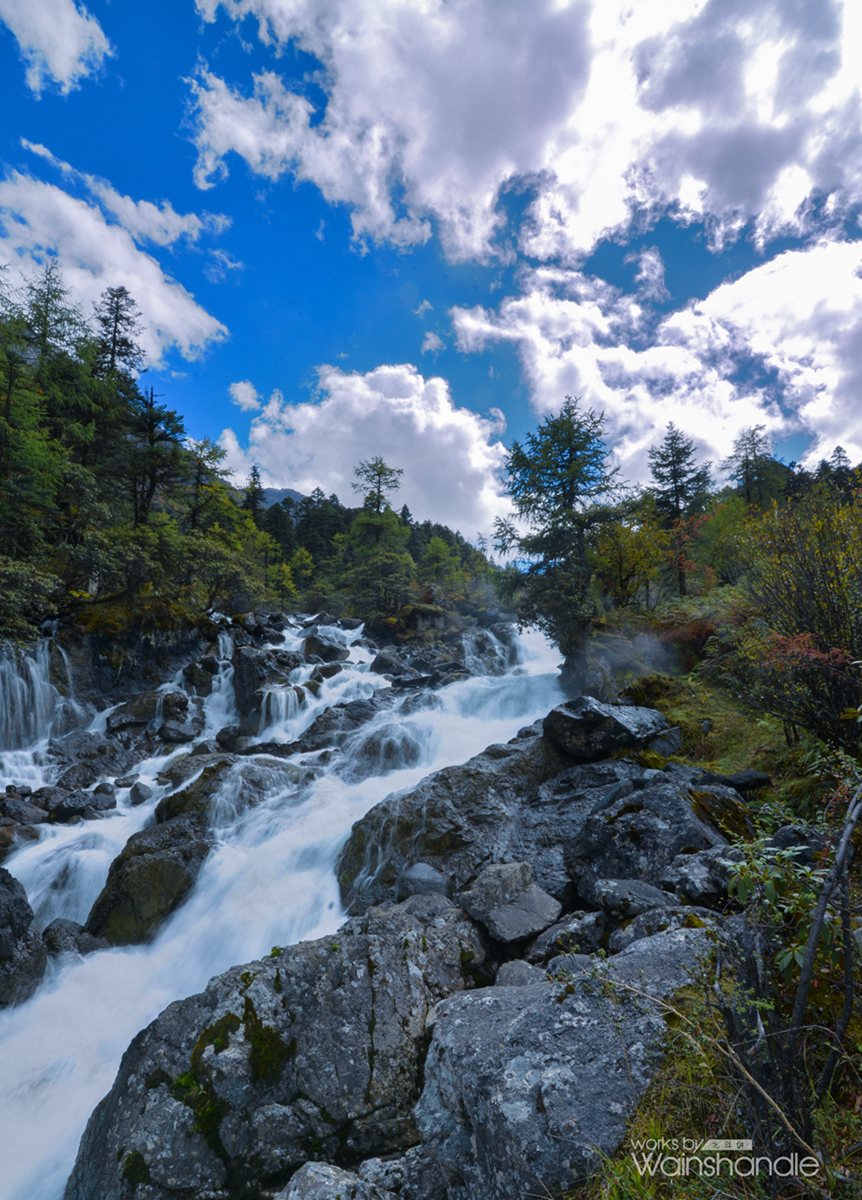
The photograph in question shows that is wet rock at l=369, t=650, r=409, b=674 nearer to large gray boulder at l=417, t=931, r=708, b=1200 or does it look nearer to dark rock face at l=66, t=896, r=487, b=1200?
dark rock face at l=66, t=896, r=487, b=1200

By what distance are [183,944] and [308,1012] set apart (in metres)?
5.63

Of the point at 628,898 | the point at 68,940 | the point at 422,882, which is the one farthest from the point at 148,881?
the point at 628,898

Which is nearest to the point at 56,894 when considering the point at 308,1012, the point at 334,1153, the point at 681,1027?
the point at 308,1012

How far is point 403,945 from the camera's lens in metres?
5.28

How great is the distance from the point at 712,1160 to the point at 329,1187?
8.54 ft

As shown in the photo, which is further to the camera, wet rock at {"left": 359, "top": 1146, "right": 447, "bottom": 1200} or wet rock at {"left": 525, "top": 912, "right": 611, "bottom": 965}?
wet rock at {"left": 525, "top": 912, "right": 611, "bottom": 965}

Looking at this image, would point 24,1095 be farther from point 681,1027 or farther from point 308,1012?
point 681,1027

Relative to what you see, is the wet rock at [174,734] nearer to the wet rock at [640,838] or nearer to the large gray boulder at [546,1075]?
the wet rock at [640,838]

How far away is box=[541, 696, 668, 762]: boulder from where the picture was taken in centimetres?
1020

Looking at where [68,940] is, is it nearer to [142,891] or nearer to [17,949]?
[17,949]

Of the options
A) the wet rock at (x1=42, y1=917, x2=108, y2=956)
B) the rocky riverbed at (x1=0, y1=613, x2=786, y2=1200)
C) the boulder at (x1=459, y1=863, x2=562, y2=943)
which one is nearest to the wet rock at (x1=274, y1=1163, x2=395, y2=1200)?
the rocky riverbed at (x1=0, y1=613, x2=786, y2=1200)

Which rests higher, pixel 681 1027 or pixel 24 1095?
pixel 681 1027

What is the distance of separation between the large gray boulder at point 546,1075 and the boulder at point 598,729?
278 inches

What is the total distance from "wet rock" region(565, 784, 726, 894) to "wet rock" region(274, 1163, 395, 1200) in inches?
169
